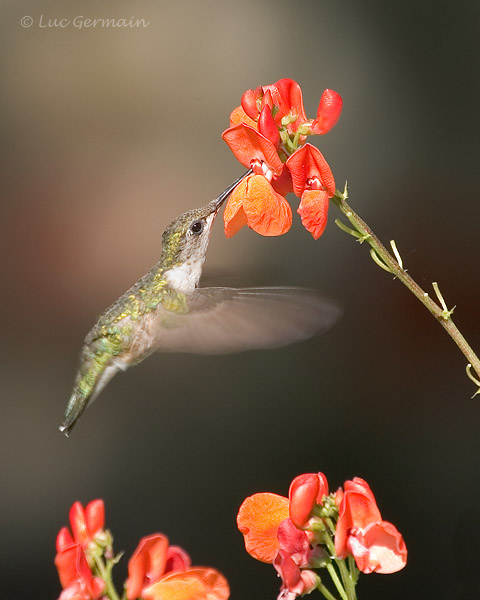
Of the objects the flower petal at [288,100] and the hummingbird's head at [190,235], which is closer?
the flower petal at [288,100]

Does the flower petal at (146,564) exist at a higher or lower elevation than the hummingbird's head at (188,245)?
lower

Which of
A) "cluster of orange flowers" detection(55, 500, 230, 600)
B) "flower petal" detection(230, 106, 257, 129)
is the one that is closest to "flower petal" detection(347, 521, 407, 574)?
"cluster of orange flowers" detection(55, 500, 230, 600)

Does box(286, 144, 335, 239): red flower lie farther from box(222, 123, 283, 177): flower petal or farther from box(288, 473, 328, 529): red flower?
box(288, 473, 328, 529): red flower

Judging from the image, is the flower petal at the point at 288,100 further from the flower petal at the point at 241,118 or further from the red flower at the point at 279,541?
the red flower at the point at 279,541

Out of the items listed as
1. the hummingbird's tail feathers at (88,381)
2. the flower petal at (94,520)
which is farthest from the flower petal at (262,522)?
the hummingbird's tail feathers at (88,381)

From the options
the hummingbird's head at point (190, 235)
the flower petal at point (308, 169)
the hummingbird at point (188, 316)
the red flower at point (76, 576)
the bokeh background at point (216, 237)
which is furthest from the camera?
the bokeh background at point (216, 237)

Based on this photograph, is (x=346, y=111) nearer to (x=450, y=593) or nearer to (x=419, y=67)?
(x=419, y=67)

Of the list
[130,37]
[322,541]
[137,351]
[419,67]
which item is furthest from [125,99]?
[322,541]

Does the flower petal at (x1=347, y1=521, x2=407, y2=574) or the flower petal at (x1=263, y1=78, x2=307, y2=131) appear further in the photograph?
the flower petal at (x1=263, y1=78, x2=307, y2=131)
